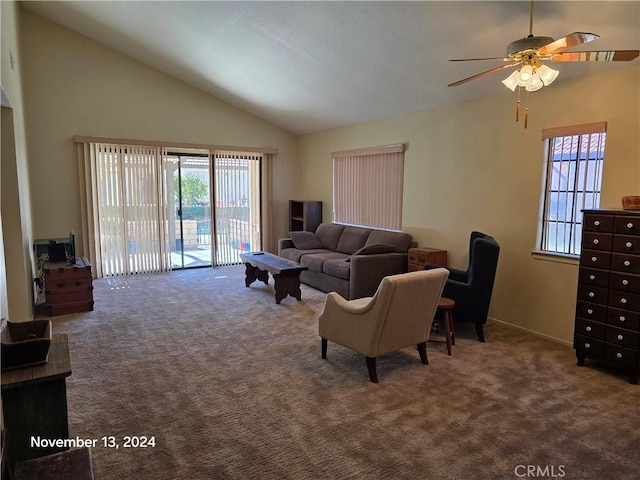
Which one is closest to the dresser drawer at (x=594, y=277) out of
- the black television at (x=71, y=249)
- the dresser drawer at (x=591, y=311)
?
the dresser drawer at (x=591, y=311)

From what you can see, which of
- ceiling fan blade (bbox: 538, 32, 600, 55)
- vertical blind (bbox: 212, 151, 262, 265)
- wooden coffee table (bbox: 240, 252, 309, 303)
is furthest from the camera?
vertical blind (bbox: 212, 151, 262, 265)

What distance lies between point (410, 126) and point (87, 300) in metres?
4.69

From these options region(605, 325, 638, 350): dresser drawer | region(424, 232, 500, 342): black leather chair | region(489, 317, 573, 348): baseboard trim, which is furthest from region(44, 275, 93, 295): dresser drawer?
region(605, 325, 638, 350): dresser drawer

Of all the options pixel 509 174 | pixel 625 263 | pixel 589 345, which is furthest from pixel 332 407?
pixel 509 174

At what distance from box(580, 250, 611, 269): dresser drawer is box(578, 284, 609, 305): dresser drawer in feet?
0.59

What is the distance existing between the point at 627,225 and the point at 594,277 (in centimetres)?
48

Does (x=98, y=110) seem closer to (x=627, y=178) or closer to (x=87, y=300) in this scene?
(x=87, y=300)

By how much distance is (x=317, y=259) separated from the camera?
593 centimetres

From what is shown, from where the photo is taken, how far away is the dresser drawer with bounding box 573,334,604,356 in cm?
329

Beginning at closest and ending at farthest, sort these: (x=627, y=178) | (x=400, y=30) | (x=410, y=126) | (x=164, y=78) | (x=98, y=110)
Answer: (x=627, y=178) < (x=400, y=30) < (x=410, y=126) < (x=98, y=110) < (x=164, y=78)

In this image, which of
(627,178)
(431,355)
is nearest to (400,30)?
(627,178)

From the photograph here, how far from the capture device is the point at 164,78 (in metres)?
6.72

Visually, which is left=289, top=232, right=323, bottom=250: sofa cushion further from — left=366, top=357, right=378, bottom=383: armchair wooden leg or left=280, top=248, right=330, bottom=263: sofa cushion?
left=366, top=357, right=378, bottom=383: armchair wooden leg

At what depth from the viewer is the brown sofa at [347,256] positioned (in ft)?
16.9
